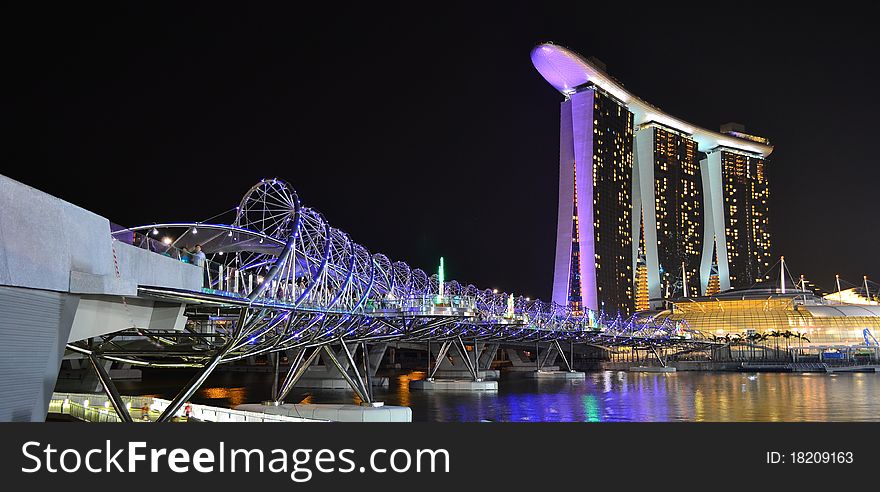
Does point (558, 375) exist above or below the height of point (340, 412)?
below

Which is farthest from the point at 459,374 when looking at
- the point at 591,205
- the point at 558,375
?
the point at 591,205

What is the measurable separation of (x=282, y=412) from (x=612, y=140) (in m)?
142

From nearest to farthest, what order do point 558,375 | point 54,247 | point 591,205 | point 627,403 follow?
1. point 54,247
2. point 627,403
3. point 558,375
4. point 591,205

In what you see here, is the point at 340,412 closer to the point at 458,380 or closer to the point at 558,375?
the point at 458,380

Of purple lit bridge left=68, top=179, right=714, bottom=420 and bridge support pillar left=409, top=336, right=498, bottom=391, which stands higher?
purple lit bridge left=68, top=179, right=714, bottom=420

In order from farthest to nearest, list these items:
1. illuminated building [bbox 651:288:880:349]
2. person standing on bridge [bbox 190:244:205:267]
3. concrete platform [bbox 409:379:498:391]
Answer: illuminated building [bbox 651:288:880:349] < concrete platform [bbox 409:379:498:391] < person standing on bridge [bbox 190:244:205:267]

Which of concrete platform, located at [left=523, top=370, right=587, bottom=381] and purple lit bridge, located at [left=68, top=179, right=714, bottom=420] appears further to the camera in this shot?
concrete platform, located at [left=523, top=370, right=587, bottom=381]

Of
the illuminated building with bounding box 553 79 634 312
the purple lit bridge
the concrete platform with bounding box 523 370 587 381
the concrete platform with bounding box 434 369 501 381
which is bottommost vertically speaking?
the concrete platform with bounding box 523 370 587 381

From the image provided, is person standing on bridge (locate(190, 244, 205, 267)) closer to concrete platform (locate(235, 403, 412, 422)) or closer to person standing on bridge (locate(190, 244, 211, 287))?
person standing on bridge (locate(190, 244, 211, 287))

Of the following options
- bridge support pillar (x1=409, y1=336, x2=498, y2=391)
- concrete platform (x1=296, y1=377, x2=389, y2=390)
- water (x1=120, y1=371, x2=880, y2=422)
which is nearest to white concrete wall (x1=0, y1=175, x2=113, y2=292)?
water (x1=120, y1=371, x2=880, y2=422)
